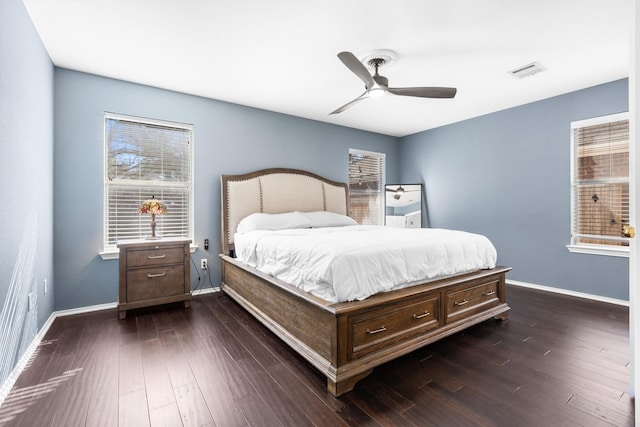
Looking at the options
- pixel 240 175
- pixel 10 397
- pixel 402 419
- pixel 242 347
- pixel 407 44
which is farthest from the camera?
pixel 240 175

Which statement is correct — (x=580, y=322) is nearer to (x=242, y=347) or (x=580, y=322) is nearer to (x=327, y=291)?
(x=327, y=291)

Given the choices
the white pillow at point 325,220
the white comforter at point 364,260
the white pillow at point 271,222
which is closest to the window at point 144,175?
the white pillow at point 271,222

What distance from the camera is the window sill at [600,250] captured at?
342cm

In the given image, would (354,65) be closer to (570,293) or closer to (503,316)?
(503,316)

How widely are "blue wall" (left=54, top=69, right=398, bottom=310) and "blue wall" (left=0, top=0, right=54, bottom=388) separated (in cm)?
20

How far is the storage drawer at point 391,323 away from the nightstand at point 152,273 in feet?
7.21

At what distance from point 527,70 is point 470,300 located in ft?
8.17

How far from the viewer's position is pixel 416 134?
19.1 feet

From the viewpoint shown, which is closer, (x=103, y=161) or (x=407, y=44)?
(x=407, y=44)

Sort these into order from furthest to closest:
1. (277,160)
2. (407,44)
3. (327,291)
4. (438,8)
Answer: (277,160), (407,44), (438,8), (327,291)

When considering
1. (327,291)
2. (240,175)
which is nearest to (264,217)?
(240,175)

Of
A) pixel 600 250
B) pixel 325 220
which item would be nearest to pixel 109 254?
pixel 325 220

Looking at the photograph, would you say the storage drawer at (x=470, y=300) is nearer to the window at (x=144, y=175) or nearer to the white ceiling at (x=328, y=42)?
the white ceiling at (x=328, y=42)

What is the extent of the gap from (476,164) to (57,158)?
548 cm
